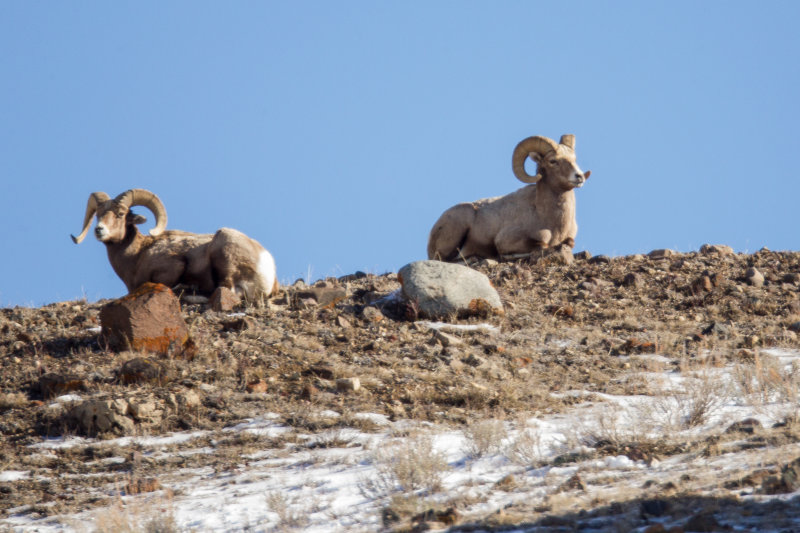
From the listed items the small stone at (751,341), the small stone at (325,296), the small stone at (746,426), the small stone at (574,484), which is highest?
the small stone at (325,296)

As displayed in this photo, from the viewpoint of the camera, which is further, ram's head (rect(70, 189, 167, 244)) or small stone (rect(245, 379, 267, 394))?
ram's head (rect(70, 189, 167, 244))

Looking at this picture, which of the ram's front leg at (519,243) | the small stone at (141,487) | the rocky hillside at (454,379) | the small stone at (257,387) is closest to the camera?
the rocky hillside at (454,379)

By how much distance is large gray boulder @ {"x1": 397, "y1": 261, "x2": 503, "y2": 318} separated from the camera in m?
10.4

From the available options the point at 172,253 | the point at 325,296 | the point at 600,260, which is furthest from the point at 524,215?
the point at 172,253

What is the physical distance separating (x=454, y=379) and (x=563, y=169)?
7064 millimetres

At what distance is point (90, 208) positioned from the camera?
41.9 feet

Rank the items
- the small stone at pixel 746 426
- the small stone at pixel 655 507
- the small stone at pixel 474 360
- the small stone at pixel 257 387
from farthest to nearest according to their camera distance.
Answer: the small stone at pixel 474 360
the small stone at pixel 257 387
the small stone at pixel 746 426
the small stone at pixel 655 507

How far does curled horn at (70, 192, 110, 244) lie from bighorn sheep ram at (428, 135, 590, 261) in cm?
526

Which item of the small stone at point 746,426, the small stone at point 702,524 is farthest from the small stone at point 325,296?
the small stone at point 702,524

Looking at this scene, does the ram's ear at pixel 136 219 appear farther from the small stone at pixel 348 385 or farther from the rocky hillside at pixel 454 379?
the small stone at pixel 348 385

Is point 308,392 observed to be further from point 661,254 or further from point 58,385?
point 661,254

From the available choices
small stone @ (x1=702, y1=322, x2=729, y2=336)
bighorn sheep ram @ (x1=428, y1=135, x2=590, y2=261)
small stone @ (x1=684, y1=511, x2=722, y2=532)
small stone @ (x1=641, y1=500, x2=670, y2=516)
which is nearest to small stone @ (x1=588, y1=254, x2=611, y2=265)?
bighorn sheep ram @ (x1=428, y1=135, x2=590, y2=261)

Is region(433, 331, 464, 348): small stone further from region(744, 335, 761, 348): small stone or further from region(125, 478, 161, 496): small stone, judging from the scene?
region(125, 478, 161, 496): small stone

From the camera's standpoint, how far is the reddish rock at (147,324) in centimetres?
868
